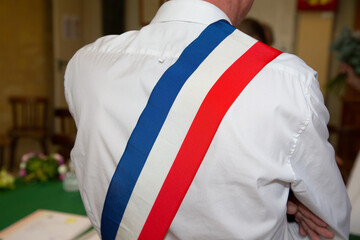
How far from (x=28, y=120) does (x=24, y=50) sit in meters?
0.95

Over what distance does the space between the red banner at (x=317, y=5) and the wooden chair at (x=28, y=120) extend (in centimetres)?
365

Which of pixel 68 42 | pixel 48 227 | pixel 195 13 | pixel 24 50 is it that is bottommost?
pixel 24 50

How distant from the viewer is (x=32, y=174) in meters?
1.89

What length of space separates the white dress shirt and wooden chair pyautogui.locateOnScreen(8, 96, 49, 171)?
3.81 m

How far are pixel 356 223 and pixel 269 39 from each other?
1.23m

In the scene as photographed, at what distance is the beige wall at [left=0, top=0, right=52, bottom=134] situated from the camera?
4773 mm

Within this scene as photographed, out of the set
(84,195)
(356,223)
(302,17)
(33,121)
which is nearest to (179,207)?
(84,195)

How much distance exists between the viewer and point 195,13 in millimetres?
805

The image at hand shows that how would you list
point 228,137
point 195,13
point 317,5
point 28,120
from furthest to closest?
point 317,5 → point 28,120 → point 195,13 → point 228,137

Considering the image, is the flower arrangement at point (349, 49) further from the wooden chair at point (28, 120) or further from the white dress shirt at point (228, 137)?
the wooden chair at point (28, 120)

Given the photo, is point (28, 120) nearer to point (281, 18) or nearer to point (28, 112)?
point (28, 112)

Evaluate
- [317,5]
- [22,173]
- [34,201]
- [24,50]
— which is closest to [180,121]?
[34,201]

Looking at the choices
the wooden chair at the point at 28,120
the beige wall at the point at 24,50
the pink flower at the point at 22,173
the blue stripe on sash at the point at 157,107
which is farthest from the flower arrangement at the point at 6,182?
the beige wall at the point at 24,50

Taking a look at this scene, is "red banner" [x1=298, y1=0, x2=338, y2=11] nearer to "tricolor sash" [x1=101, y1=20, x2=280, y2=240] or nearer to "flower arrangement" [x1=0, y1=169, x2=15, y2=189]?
"flower arrangement" [x1=0, y1=169, x2=15, y2=189]
